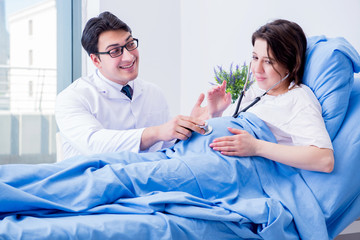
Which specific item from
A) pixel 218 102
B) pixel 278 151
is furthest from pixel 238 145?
pixel 218 102

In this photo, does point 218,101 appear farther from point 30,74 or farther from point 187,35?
point 30,74

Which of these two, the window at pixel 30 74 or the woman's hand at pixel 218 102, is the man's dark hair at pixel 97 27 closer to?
the woman's hand at pixel 218 102

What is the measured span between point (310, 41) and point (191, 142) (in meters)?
0.62

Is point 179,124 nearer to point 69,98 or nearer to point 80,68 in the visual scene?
point 69,98

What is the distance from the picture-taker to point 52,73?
3426 millimetres

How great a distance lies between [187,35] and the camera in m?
3.63

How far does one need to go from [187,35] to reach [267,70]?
7.09 ft

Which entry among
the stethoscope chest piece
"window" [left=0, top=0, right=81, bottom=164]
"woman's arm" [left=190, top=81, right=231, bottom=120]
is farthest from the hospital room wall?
the stethoscope chest piece

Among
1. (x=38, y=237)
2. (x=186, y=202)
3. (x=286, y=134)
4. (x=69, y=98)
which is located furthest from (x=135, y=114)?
(x=38, y=237)

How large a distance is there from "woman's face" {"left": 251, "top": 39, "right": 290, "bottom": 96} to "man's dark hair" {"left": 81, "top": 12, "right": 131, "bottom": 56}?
26.5 inches

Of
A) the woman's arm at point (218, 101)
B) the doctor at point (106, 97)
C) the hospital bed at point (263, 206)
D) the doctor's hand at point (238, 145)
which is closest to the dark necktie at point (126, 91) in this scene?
the doctor at point (106, 97)

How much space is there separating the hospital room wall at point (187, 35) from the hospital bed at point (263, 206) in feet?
3.72

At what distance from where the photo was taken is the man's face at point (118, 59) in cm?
191

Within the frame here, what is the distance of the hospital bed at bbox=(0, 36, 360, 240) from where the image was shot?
3.33ft
